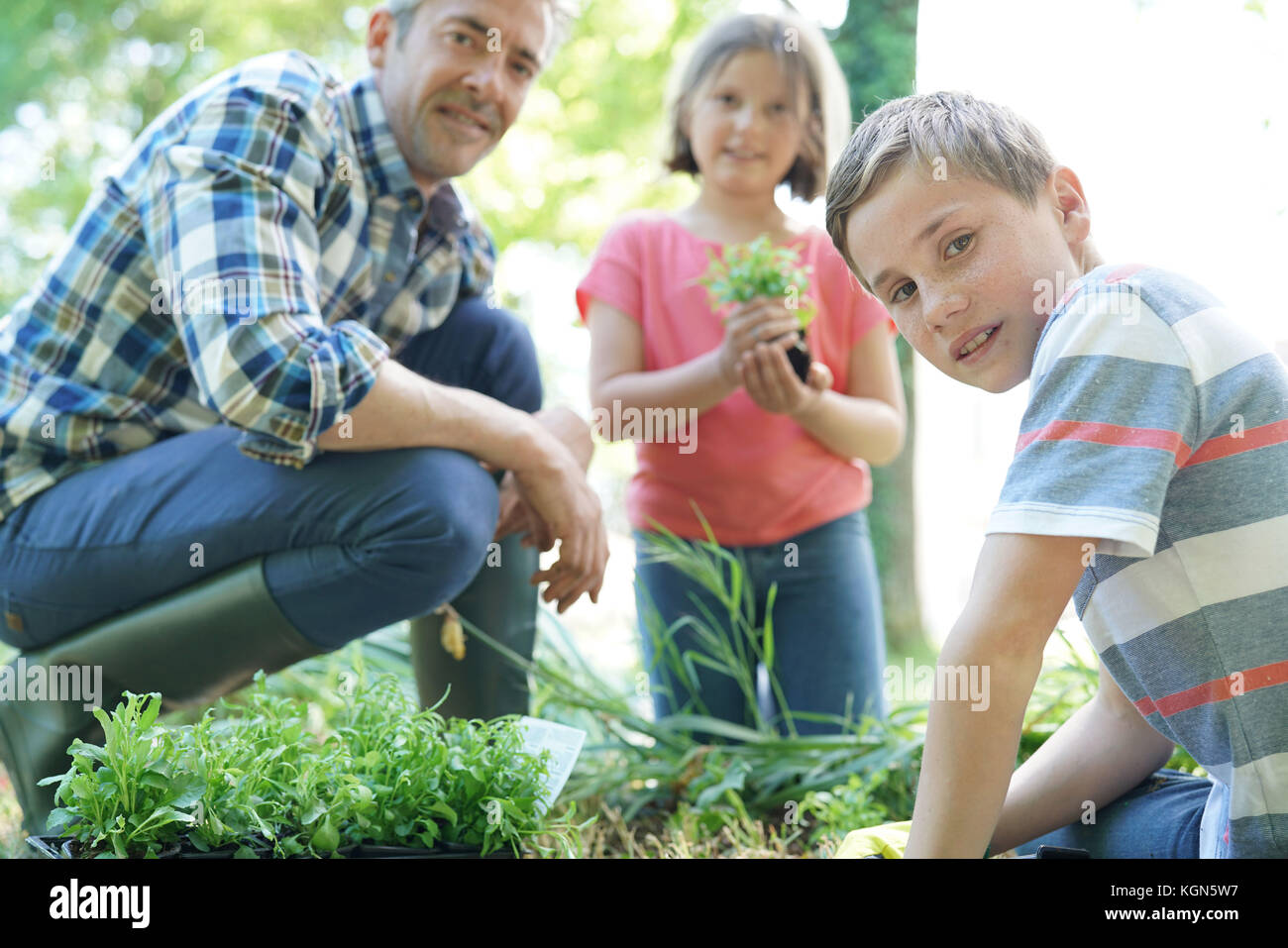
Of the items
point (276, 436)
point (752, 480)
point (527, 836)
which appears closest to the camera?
point (527, 836)

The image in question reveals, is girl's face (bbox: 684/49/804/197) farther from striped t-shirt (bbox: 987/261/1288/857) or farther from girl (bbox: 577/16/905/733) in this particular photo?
striped t-shirt (bbox: 987/261/1288/857)

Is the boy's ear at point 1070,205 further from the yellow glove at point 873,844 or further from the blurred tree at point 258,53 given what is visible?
the blurred tree at point 258,53

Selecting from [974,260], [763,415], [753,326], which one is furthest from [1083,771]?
[763,415]

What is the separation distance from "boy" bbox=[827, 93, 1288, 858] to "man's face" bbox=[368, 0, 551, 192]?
1.04m

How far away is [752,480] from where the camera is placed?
2385 mm

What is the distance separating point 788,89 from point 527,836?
5.79 ft

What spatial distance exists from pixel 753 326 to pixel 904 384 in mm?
2674

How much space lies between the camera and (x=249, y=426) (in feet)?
5.24

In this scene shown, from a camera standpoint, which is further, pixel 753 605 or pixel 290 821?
pixel 753 605

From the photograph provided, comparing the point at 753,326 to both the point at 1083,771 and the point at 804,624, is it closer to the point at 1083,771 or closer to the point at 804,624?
the point at 804,624
